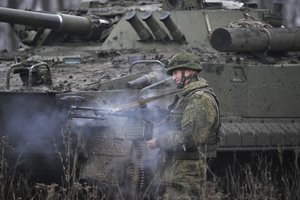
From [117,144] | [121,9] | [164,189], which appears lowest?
[164,189]

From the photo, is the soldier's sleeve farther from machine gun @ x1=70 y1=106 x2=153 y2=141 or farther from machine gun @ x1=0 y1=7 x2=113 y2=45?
machine gun @ x1=0 y1=7 x2=113 y2=45

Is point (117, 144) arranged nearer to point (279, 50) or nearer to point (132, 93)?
point (132, 93)

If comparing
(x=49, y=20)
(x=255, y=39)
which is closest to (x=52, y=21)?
(x=49, y=20)

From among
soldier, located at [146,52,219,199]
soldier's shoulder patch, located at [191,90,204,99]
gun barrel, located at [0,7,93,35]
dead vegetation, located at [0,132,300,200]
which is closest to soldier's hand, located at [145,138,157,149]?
soldier, located at [146,52,219,199]

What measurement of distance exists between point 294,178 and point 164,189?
8.78 ft

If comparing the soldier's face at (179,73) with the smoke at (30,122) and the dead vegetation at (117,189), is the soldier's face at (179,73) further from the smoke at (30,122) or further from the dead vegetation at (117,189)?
the smoke at (30,122)

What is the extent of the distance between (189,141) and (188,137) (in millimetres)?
30

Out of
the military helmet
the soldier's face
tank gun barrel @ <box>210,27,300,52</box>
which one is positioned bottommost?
the soldier's face

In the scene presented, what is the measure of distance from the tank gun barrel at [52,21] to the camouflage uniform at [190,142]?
12.1 feet

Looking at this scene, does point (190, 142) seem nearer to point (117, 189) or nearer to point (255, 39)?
point (117, 189)

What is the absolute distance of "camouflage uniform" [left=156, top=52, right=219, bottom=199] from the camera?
551 centimetres

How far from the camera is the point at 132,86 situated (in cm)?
716

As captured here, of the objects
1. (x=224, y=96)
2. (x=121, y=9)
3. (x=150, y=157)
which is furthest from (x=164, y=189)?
(x=121, y=9)

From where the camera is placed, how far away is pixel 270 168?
26.5 ft
